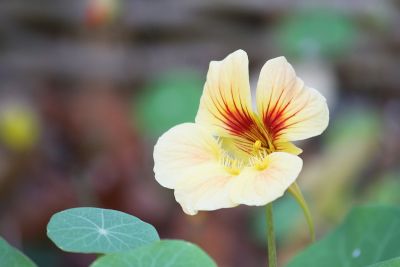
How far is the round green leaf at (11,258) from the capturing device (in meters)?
0.66

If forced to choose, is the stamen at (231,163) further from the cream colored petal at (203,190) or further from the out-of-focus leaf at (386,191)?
the out-of-focus leaf at (386,191)

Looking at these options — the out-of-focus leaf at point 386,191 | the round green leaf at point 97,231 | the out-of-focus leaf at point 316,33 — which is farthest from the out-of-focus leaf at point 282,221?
the round green leaf at point 97,231

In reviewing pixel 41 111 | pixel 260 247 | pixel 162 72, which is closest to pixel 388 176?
pixel 260 247

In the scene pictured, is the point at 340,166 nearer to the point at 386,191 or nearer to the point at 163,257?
the point at 386,191

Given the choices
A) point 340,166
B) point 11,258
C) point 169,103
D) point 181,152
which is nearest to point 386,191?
point 340,166

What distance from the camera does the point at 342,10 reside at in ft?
10.5

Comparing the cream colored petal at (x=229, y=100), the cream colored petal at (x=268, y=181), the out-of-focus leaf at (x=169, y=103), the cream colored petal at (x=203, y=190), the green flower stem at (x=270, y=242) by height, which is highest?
the cream colored petal at (x=229, y=100)

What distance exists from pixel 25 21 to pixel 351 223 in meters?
2.79

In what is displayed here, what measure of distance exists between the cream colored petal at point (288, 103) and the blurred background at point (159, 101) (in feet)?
5.03

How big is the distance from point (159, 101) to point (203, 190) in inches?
86.0

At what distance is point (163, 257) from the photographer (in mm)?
659

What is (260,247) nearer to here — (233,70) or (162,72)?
(162,72)

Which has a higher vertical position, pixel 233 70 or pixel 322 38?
pixel 233 70

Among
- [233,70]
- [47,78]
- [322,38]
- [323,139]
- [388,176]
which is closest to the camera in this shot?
[233,70]
